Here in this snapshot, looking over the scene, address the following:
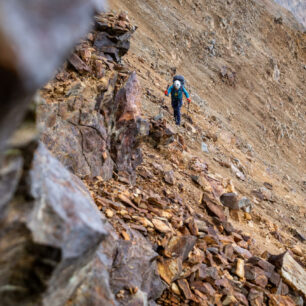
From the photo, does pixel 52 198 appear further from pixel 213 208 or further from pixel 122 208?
pixel 213 208

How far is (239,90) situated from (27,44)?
2460cm

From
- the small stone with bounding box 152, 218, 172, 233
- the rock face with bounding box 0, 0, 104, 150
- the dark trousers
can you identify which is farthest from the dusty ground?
the rock face with bounding box 0, 0, 104, 150

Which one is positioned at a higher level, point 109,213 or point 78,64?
point 78,64

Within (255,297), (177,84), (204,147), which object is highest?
(177,84)

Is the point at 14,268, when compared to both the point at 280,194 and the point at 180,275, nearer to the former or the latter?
the point at 180,275

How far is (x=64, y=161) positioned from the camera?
17.6 ft

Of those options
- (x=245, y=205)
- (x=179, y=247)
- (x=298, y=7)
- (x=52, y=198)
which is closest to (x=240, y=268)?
(x=179, y=247)

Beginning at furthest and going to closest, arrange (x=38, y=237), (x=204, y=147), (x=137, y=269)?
(x=204, y=147)
(x=137, y=269)
(x=38, y=237)

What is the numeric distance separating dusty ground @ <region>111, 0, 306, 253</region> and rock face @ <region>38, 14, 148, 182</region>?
163 centimetres

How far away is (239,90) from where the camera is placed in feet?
80.6

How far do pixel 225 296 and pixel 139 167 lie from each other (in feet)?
12.4

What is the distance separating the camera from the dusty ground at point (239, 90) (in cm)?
1236

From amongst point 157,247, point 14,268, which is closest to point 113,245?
point 157,247

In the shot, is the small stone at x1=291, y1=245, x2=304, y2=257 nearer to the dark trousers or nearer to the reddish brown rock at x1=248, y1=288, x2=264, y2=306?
the reddish brown rock at x1=248, y1=288, x2=264, y2=306
